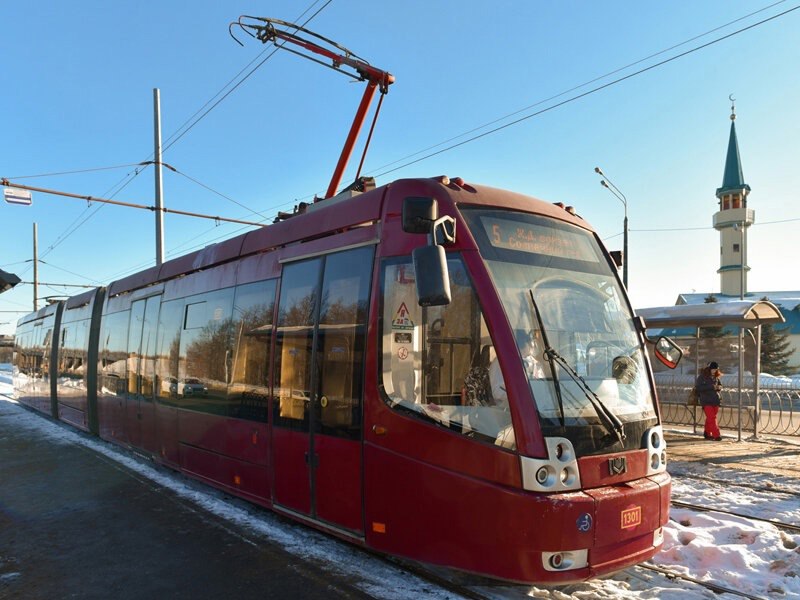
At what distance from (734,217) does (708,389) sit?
61671 millimetres

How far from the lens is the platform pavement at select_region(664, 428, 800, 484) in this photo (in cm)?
1012

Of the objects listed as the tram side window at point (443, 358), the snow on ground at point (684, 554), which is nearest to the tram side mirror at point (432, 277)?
the tram side window at point (443, 358)

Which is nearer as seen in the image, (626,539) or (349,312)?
(626,539)

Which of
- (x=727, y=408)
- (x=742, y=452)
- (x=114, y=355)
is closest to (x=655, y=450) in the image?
(x=742, y=452)

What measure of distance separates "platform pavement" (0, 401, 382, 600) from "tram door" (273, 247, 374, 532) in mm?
598

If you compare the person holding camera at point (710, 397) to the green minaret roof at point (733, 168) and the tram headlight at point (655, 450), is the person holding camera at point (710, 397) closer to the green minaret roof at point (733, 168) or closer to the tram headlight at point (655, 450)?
the tram headlight at point (655, 450)

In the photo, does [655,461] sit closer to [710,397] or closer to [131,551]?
[131,551]

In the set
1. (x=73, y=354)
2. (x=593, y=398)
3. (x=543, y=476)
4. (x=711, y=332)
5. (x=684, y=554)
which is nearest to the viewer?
(x=543, y=476)

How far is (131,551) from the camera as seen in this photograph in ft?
19.3

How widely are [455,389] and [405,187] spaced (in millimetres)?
1808

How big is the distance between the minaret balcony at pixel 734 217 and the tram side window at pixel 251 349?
229 ft

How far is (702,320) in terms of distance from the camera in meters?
13.4

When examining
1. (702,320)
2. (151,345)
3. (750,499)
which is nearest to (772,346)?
(702,320)

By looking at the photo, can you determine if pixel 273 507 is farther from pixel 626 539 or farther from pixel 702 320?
pixel 702 320
